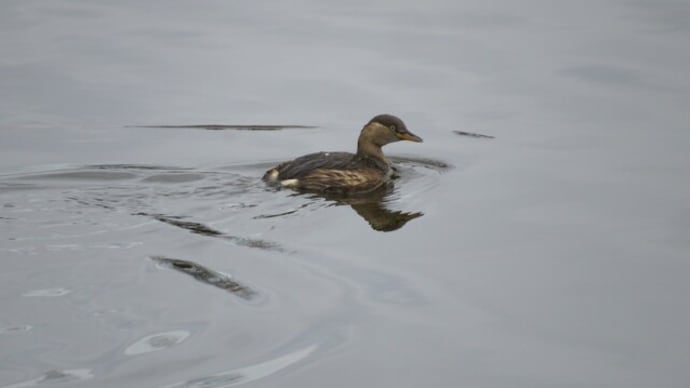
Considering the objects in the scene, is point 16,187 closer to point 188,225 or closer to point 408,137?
point 188,225

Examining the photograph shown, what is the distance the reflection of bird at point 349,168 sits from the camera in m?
11.9

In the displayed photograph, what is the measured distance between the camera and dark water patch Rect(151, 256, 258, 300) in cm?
881

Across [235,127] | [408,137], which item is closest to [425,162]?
[408,137]

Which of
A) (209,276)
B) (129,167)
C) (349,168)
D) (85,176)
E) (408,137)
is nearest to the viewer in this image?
(209,276)

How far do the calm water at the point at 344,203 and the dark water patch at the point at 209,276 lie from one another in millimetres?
29

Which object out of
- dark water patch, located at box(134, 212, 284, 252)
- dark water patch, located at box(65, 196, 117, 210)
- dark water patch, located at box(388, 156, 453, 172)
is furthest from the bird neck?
dark water patch, located at box(65, 196, 117, 210)

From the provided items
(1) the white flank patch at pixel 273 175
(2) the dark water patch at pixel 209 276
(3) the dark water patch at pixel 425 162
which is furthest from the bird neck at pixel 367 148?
(2) the dark water patch at pixel 209 276

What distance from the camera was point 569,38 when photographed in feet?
58.5

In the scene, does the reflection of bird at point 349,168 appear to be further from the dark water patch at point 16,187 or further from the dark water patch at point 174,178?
the dark water patch at point 16,187

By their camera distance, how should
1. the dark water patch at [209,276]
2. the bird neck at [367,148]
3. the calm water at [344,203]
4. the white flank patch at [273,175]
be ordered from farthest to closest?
the bird neck at [367,148] → the white flank patch at [273,175] → the dark water patch at [209,276] → the calm water at [344,203]

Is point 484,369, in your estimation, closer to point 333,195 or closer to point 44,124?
point 333,195

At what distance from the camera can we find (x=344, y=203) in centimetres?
1171

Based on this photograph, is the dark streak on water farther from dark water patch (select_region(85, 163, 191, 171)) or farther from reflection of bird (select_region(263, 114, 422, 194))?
dark water patch (select_region(85, 163, 191, 171))

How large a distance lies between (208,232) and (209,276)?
3.90ft
